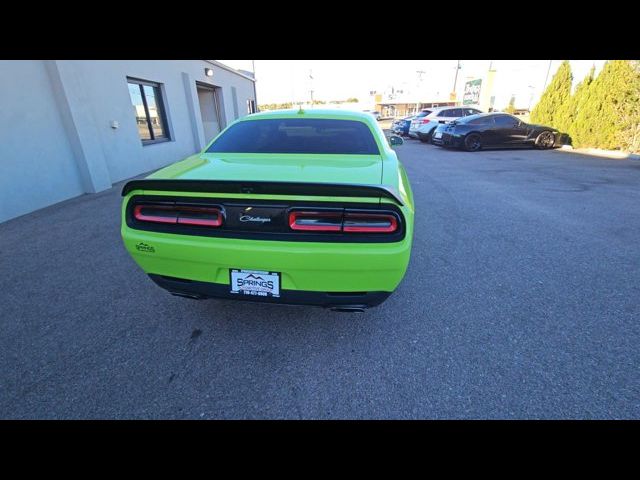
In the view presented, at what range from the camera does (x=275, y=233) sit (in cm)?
183

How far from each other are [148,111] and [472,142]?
11501 millimetres

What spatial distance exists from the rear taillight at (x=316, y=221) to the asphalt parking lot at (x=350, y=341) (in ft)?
3.11

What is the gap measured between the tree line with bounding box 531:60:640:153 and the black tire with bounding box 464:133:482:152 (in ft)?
13.0

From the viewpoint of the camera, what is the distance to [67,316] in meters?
2.58

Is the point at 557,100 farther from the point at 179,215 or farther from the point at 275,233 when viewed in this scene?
the point at 179,215

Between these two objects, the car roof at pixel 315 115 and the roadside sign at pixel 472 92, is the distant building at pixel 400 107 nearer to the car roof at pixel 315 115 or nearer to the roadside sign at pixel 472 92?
the roadside sign at pixel 472 92

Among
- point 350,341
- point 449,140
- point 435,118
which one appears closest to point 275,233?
point 350,341

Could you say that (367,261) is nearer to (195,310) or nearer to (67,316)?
(195,310)

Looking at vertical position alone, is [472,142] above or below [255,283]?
below

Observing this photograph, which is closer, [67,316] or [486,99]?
[67,316]

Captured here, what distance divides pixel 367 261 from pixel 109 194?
655cm

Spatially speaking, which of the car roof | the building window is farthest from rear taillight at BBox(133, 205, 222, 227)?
the building window

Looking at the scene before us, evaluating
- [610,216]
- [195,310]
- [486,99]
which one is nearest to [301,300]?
[195,310]

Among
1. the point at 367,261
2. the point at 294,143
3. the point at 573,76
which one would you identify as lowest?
the point at 367,261
